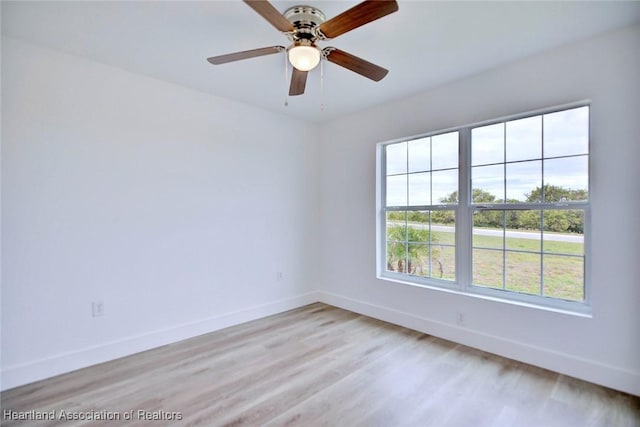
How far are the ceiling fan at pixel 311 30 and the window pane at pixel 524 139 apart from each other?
146cm

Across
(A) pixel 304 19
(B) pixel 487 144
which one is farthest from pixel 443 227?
(A) pixel 304 19

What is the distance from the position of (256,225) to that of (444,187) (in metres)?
2.18

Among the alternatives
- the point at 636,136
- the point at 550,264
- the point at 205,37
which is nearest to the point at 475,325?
the point at 550,264

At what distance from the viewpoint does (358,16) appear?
160 centimetres

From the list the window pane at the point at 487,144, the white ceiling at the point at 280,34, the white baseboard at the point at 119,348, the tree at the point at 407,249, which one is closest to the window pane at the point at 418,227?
the tree at the point at 407,249

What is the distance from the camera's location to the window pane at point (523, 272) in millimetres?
2616

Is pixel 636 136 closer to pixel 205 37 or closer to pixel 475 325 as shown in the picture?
pixel 475 325

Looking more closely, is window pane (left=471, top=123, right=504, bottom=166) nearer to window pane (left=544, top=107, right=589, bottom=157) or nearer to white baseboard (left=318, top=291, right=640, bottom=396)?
window pane (left=544, top=107, right=589, bottom=157)

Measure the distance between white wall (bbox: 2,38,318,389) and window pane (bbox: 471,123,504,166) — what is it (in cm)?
227

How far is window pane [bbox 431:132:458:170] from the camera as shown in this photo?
3.14m

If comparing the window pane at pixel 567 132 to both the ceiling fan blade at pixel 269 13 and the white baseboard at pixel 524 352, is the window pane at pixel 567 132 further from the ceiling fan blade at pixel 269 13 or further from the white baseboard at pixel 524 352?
the ceiling fan blade at pixel 269 13

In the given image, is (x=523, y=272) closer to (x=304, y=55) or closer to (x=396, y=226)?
(x=396, y=226)

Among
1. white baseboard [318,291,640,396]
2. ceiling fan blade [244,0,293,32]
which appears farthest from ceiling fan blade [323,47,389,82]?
white baseboard [318,291,640,396]

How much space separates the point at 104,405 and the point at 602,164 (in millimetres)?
3897
